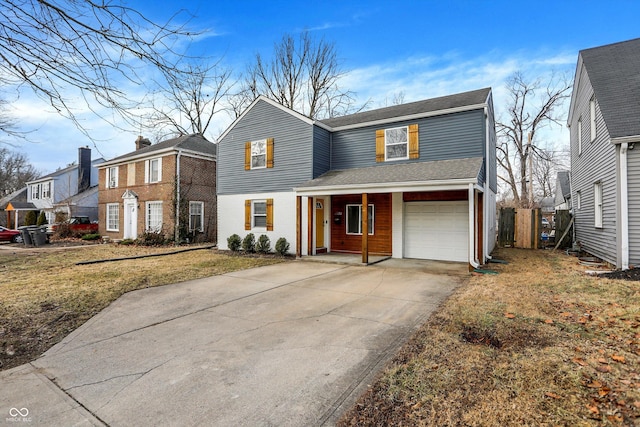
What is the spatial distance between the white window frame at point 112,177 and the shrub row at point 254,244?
477 inches

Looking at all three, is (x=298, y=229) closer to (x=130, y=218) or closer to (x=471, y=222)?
(x=471, y=222)

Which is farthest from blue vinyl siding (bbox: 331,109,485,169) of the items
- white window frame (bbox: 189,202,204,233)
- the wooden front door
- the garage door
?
white window frame (bbox: 189,202,204,233)

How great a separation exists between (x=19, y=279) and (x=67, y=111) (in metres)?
7.68

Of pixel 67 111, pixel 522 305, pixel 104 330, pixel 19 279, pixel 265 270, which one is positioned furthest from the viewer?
pixel 265 270

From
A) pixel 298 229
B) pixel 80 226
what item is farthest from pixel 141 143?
pixel 298 229

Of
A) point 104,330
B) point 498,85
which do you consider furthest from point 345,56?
point 104,330

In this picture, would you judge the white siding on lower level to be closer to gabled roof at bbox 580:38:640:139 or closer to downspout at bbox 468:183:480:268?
downspout at bbox 468:183:480:268

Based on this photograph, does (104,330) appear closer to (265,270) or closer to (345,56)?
(265,270)

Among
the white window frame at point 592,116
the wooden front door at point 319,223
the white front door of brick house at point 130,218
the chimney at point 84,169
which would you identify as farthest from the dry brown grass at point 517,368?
the chimney at point 84,169

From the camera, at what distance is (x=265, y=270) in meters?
9.80

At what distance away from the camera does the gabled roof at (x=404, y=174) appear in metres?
9.26

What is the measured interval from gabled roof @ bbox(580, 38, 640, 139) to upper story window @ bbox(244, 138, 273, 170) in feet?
36.4

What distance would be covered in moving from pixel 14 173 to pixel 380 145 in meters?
50.5

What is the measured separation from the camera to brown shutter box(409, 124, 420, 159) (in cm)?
1152
